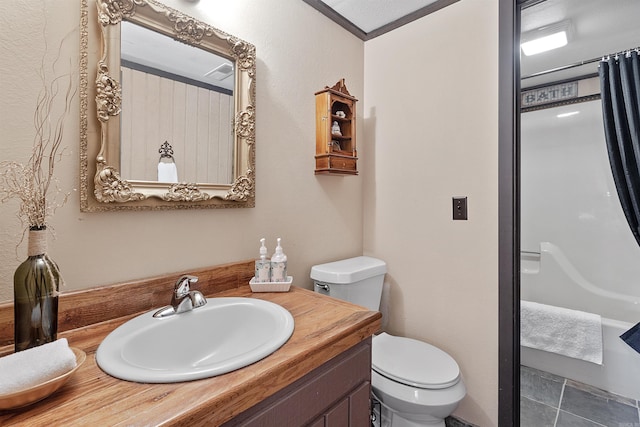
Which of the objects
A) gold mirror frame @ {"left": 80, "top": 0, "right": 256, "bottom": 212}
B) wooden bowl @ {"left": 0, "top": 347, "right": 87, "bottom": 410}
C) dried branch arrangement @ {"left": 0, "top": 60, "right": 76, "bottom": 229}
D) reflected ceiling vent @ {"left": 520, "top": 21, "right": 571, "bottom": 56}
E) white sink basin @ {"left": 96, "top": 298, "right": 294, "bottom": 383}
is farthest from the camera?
reflected ceiling vent @ {"left": 520, "top": 21, "right": 571, "bottom": 56}

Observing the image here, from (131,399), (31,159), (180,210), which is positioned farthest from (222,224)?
(131,399)

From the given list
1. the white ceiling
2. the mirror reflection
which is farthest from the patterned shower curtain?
the mirror reflection

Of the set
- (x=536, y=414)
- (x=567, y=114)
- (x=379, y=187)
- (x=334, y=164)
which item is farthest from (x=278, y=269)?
(x=567, y=114)

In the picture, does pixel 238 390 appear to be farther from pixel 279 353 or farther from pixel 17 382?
pixel 17 382

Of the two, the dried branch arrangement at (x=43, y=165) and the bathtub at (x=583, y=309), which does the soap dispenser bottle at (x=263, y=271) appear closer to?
the dried branch arrangement at (x=43, y=165)

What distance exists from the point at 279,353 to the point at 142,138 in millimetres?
797

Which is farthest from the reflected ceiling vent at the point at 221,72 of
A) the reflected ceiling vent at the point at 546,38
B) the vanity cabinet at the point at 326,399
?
the reflected ceiling vent at the point at 546,38

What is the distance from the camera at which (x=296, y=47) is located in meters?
1.46

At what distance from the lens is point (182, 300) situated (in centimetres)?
90

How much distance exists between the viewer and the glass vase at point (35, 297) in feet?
2.08

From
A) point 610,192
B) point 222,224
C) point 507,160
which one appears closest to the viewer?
point 222,224

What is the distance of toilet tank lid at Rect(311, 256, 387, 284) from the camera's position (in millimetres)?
1420

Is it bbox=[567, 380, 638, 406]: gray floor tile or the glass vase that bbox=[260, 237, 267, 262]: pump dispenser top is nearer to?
the glass vase

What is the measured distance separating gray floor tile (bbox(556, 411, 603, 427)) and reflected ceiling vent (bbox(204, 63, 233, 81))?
238cm
